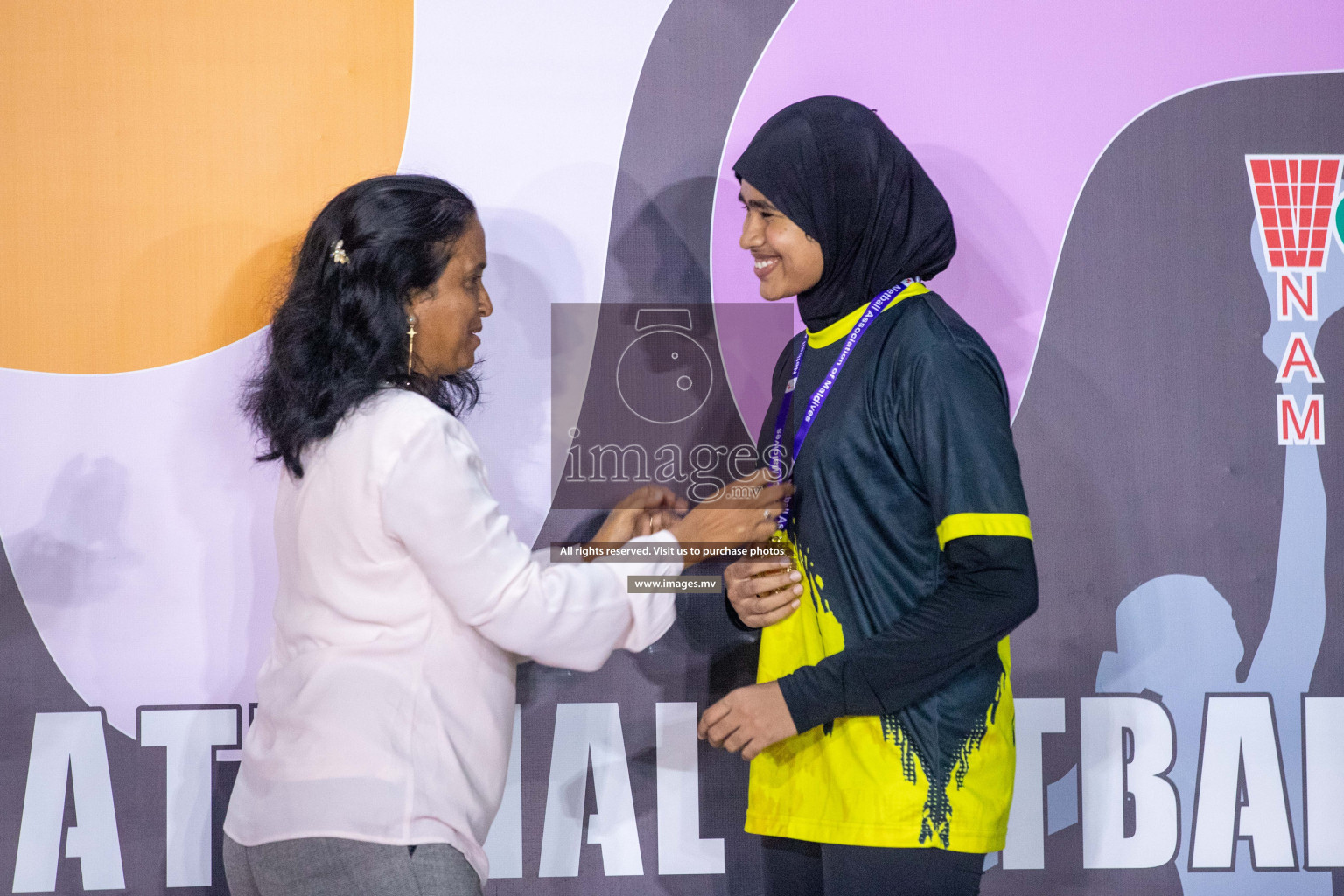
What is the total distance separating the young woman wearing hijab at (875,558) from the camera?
57.2 inches

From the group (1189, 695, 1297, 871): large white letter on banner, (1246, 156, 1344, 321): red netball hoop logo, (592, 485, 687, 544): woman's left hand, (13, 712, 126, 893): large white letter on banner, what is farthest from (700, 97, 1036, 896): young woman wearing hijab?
(13, 712, 126, 893): large white letter on banner

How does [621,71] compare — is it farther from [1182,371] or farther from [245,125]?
[1182,371]

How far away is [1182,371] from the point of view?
2338mm

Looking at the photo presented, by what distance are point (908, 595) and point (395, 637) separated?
0.74 metres

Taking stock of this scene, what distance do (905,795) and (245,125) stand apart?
1.91 meters

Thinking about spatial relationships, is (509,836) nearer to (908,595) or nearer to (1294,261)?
(908,595)

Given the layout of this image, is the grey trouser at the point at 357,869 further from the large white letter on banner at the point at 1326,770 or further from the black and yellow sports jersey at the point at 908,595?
the large white letter on banner at the point at 1326,770

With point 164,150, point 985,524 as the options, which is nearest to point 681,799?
point 985,524

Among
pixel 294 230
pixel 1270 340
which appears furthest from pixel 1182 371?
pixel 294 230

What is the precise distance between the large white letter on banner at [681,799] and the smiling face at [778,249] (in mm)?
1044

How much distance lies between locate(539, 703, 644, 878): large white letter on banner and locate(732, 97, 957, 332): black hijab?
113 cm

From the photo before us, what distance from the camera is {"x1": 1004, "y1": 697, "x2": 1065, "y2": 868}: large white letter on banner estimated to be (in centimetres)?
229

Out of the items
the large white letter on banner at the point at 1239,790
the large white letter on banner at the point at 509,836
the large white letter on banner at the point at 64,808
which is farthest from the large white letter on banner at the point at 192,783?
the large white letter on banner at the point at 1239,790

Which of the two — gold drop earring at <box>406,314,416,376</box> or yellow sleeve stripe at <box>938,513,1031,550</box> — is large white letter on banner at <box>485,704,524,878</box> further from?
yellow sleeve stripe at <box>938,513,1031,550</box>
